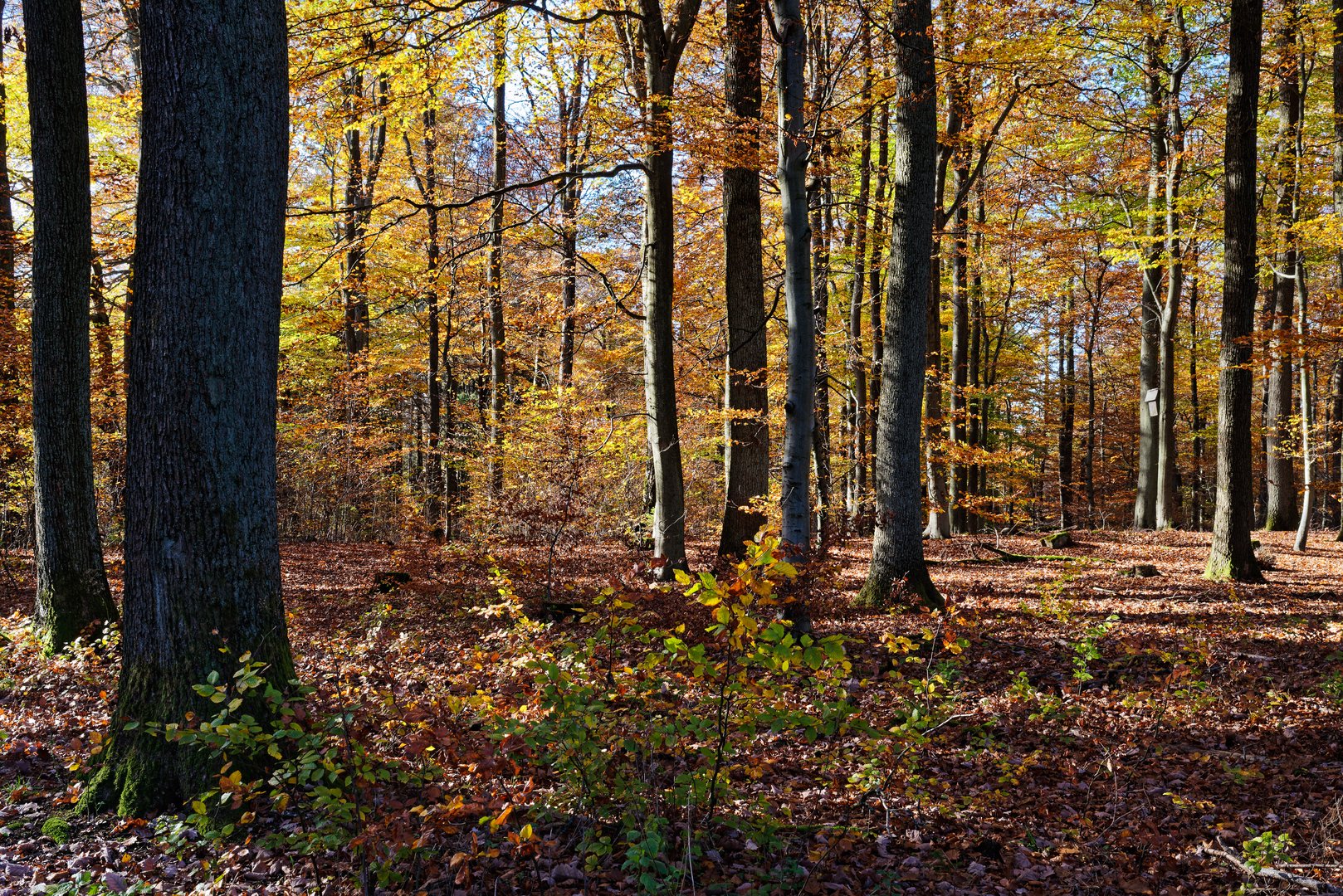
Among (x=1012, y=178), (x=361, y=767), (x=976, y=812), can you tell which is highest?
(x=1012, y=178)

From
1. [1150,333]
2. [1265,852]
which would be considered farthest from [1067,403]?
[1265,852]

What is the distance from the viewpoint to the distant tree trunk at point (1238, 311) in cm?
898

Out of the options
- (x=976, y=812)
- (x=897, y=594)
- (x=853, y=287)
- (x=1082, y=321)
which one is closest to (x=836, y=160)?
(x=853, y=287)

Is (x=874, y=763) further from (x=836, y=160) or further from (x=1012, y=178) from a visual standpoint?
(x=1012, y=178)

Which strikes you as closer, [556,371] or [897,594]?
[897,594]

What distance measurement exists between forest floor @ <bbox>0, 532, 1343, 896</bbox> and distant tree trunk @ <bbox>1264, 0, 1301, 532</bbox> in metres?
7.41

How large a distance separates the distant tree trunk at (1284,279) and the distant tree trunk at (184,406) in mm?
12768

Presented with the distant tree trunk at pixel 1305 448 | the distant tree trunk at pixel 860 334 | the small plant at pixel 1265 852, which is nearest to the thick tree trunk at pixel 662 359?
the distant tree trunk at pixel 860 334

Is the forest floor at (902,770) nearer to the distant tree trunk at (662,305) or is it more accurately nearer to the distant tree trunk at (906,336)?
the distant tree trunk at (906,336)

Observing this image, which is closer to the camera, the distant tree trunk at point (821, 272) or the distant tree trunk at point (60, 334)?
the distant tree trunk at point (60, 334)

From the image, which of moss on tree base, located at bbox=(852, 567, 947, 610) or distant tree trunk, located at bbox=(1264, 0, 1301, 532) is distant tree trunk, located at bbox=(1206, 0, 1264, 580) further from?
moss on tree base, located at bbox=(852, 567, 947, 610)

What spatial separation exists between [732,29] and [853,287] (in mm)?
7248

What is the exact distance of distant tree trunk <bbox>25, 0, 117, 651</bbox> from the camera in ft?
21.3

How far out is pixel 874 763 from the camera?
12.7ft
